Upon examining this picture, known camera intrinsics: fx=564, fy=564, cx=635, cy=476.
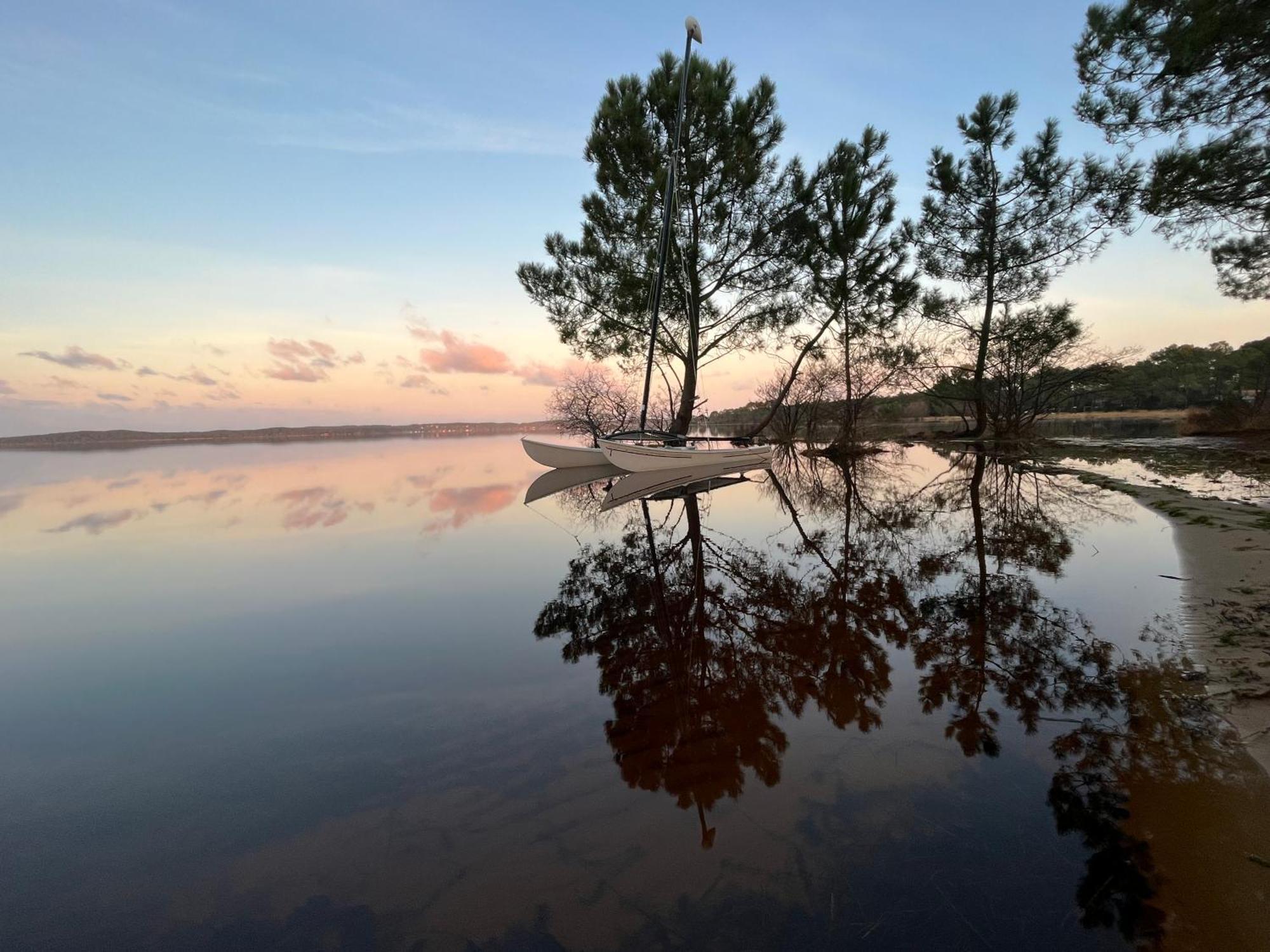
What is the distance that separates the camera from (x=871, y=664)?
11.2 feet

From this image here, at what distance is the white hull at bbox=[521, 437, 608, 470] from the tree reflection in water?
1018cm

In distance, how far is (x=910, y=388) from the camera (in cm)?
2398

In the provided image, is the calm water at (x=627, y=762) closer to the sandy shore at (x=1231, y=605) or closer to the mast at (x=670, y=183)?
the sandy shore at (x=1231, y=605)

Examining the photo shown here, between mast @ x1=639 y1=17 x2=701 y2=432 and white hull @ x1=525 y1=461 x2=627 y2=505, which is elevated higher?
mast @ x1=639 y1=17 x2=701 y2=432

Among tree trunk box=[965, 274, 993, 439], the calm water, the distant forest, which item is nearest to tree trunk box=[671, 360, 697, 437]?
tree trunk box=[965, 274, 993, 439]

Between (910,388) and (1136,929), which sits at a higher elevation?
(910,388)

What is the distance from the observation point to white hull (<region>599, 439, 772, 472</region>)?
45.7 ft

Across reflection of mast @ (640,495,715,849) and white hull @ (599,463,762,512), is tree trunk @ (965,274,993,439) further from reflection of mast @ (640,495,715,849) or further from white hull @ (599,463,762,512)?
reflection of mast @ (640,495,715,849)

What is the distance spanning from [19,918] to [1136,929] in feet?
10.8

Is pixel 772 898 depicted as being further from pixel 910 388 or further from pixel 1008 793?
pixel 910 388

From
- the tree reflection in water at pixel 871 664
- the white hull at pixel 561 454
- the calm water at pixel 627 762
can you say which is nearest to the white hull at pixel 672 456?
the white hull at pixel 561 454

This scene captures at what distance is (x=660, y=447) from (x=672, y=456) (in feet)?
2.70

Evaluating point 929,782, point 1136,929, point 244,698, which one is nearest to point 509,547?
point 244,698

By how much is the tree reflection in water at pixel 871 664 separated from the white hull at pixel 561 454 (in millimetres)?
10179
